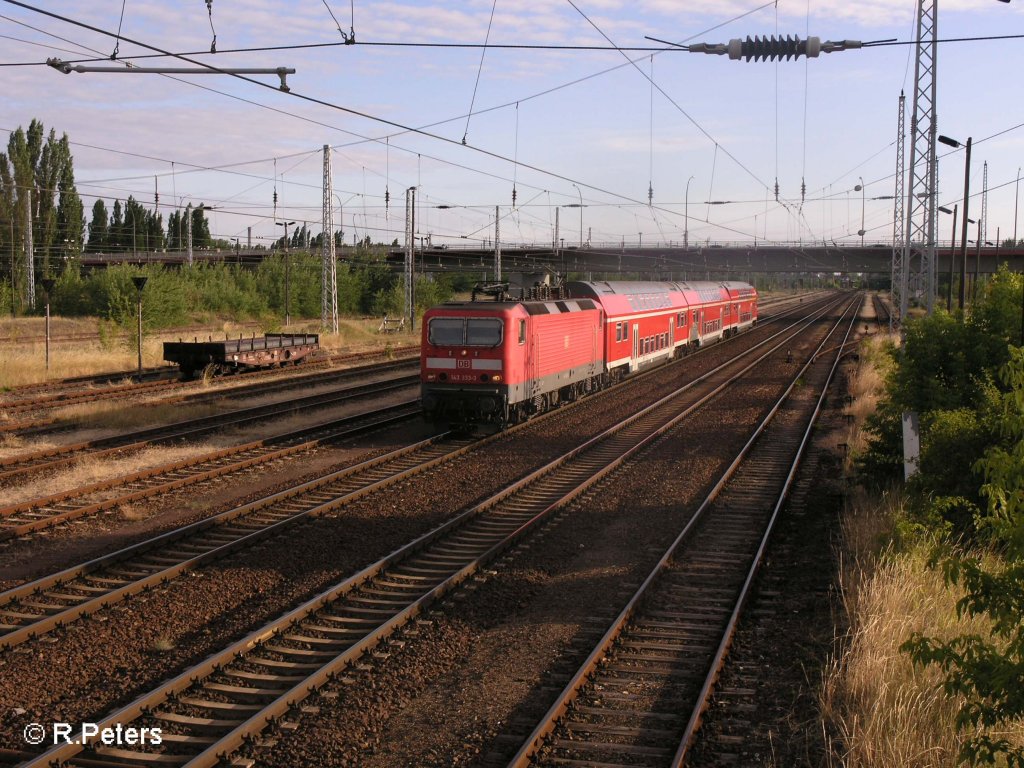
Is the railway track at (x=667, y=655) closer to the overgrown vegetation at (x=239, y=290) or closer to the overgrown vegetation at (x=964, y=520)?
the overgrown vegetation at (x=964, y=520)

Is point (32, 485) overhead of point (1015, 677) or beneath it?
beneath

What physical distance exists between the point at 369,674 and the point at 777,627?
3.99m

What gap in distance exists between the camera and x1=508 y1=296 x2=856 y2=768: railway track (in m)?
6.73

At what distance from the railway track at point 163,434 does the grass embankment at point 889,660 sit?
12.5 meters

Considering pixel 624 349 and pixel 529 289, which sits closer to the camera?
pixel 529 289

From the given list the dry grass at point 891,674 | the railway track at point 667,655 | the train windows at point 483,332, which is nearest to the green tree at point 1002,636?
the dry grass at point 891,674

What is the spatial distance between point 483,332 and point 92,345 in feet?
87.7

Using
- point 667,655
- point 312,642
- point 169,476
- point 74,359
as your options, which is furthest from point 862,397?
point 74,359

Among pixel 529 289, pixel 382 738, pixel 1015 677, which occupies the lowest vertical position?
pixel 382 738

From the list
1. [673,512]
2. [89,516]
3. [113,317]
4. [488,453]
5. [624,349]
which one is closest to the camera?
[89,516]

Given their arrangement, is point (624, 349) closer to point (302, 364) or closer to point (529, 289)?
point (529, 289)

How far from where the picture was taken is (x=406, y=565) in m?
11.0

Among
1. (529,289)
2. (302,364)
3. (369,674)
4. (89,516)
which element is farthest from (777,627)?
(302,364)

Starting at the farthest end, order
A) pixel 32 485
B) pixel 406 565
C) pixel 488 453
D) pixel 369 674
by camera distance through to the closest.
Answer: pixel 488 453 → pixel 32 485 → pixel 406 565 → pixel 369 674
